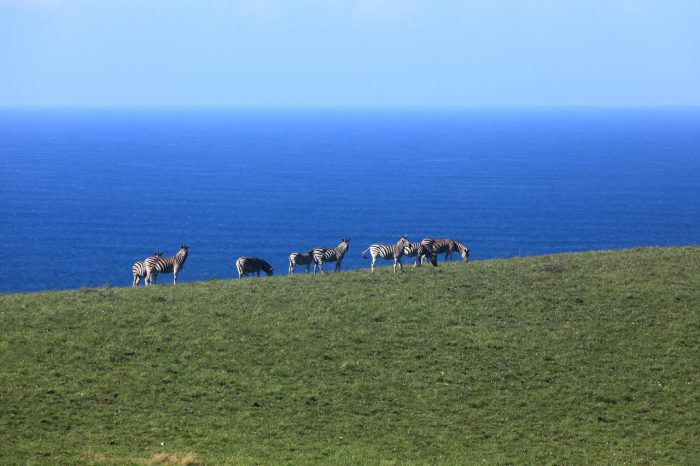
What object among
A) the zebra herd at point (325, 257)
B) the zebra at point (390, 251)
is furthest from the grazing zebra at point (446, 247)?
the zebra at point (390, 251)

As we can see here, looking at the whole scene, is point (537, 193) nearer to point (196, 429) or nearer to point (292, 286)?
point (292, 286)

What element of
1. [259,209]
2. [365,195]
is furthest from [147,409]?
[365,195]

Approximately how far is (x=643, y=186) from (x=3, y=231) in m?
125

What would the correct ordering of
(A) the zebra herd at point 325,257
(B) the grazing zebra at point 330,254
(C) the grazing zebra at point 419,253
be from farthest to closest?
(B) the grazing zebra at point 330,254, (C) the grazing zebra at point 419,253, (A) the zebra herd at point 325,257

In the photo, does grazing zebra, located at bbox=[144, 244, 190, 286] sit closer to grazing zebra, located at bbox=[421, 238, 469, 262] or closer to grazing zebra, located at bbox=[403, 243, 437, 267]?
grazing zebra, located at bbox=[403, 243, 437, 267]

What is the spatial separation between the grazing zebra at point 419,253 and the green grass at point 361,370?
2.04 m

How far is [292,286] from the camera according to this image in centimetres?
3997

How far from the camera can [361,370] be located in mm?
31531

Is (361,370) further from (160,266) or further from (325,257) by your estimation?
(160,266)

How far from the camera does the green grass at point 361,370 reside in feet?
86.0

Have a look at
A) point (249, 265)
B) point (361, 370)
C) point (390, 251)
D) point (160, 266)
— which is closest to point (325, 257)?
point (390, 251)

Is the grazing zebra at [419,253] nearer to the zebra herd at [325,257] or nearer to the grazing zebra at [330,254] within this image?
the zebra herd at [325,257]

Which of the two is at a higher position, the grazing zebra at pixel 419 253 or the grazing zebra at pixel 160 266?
the grazing zebra at pixel 419 253

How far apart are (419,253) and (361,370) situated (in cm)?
1298
